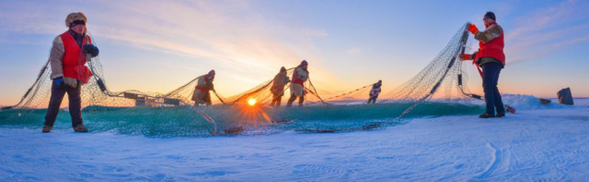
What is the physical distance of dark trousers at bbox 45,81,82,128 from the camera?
5113mm

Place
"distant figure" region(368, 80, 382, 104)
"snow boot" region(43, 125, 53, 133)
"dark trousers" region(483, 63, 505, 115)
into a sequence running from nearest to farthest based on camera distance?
"snow boot" region(43, 125, 53, 133) < "dark trousers" region(483, 63, 505, 115) < "distant figure" region(368, 80, 382, 104)

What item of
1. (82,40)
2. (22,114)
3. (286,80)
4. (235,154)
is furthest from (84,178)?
(286,80)

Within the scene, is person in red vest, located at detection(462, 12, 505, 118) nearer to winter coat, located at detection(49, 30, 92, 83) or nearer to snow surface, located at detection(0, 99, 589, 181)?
snow surface, located at detection(0, 99, 589, 181)

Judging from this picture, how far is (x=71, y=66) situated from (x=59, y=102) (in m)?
0.61

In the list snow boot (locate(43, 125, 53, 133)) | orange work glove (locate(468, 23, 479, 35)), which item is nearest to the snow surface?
snow boot (locate(43, 125, 53, 133))

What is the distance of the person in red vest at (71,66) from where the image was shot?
4938 millimetres

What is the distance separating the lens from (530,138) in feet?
10.3

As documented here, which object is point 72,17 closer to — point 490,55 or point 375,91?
point 490,55

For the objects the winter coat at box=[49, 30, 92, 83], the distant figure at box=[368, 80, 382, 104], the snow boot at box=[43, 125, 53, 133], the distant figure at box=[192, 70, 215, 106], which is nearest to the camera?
the winter coat at box=[49, 30, 92, 83]

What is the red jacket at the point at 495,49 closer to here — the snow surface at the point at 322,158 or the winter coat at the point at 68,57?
the snow surface at the point at 322,158

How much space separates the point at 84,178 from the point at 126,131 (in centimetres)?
278

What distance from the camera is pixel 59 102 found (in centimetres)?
516

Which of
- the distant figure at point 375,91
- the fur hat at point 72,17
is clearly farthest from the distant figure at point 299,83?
the fur hat at point 72,17

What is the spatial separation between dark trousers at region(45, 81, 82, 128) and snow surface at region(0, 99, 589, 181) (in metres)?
1.55
